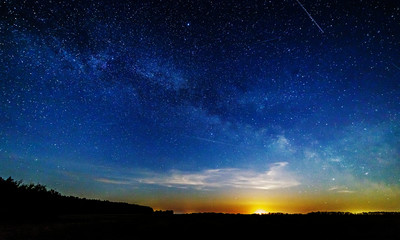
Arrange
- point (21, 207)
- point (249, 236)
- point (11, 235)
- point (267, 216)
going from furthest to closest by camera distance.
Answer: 1. point (21, 207)
2. point (267, 216)
3. point (11, 235)
4. point (249, 236)

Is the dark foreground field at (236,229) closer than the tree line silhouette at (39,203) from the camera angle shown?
Yes

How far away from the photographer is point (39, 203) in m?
13.2

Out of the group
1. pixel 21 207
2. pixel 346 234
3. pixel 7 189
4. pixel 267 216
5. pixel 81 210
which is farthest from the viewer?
pixel 81 210

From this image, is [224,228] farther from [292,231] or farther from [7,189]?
[7,189]

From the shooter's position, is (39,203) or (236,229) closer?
(236,229)

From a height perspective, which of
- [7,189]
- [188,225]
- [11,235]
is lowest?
[11,235]

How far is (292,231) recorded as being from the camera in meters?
6.24

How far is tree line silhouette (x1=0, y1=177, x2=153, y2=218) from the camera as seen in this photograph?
11.3 meters

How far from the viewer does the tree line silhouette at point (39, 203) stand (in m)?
11.3

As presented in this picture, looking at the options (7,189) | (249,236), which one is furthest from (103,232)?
(7,189)

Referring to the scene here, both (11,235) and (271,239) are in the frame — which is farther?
(11,235)

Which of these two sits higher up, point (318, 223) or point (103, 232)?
point (318, 223)

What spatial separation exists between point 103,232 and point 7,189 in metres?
10.5

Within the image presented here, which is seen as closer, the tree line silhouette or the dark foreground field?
the dark foreground field
